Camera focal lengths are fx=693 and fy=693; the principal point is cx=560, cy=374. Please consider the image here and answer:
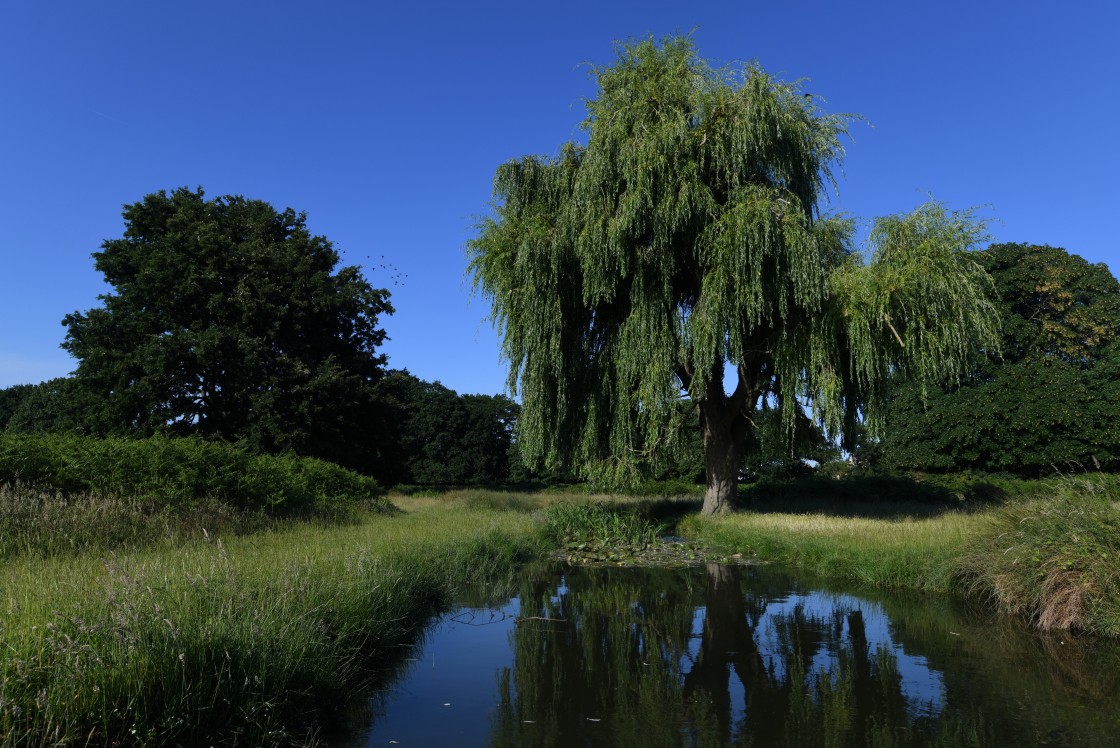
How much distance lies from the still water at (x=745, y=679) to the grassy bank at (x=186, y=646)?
1.91 feet

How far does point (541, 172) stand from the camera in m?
18.5

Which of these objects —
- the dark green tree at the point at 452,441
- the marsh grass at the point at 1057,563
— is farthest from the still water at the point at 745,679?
the dark green tree at the point at 452,441

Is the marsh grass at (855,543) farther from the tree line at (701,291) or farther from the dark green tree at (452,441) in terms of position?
the dark green tree at (452,441)

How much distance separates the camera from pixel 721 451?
18.0 m

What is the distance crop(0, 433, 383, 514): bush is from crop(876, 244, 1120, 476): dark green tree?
22945 millimetres

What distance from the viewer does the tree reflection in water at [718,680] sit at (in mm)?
4859

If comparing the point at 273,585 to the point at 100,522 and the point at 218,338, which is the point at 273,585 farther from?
the point at 218,338

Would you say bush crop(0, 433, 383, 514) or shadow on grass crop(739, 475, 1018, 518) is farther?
shadow on grass crop(739, 475, 1018, 518)

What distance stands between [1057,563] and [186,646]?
341 inches

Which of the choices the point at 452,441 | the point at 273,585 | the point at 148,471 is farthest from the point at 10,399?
the point at 273,585

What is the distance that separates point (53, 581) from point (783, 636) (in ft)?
22.4

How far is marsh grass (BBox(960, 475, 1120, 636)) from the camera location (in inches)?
289

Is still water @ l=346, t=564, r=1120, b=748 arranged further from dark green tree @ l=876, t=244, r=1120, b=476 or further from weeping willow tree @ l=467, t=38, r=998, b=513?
dark green tree @ l=876, t=244, r=1120, b=476

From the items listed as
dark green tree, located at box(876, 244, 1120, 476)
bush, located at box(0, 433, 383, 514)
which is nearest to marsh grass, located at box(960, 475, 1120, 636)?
bush, located at box(0, 433, 383, 514)
